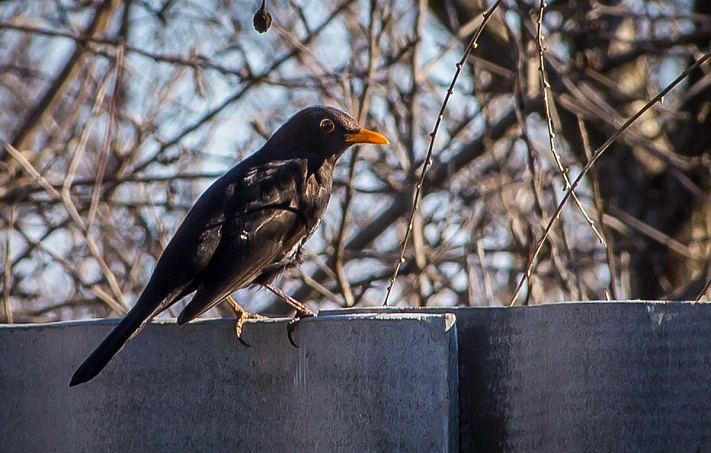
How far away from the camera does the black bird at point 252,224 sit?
13.0ft

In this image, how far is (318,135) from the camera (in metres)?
5.26

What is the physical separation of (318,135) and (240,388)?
95.4 inches

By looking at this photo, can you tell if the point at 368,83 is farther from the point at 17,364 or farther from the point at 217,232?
the point at 17,364

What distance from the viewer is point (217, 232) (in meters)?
4.20

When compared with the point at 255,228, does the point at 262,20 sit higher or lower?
higher

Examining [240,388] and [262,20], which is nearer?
[240,388]

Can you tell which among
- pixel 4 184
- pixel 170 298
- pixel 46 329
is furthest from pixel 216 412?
pixel 4 184

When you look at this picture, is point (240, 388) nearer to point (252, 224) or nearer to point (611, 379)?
point (611, 379)

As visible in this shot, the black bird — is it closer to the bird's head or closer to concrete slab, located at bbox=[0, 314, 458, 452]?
the bird's head

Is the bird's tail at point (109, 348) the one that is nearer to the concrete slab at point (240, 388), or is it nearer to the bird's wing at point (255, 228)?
the concrete slab at point (240, 388)

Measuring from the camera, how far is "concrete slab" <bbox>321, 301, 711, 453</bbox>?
2580mm

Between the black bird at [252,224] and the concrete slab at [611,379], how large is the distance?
1145 mm

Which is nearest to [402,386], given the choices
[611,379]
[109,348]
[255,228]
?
[611,379]

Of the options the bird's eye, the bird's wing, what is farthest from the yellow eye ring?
the bird's wing
